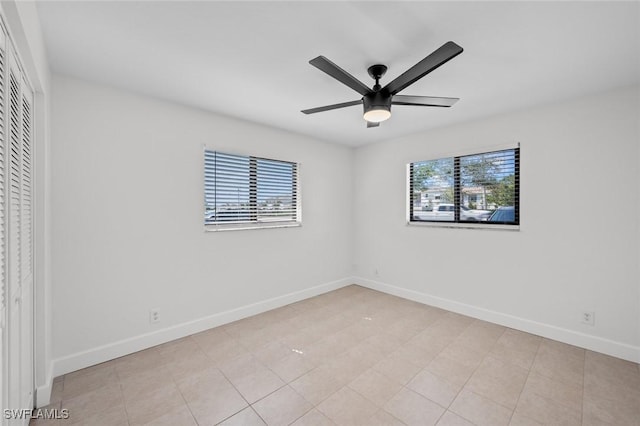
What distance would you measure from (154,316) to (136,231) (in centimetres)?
84

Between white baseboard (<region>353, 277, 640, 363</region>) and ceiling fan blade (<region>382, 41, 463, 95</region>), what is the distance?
9.19 ft

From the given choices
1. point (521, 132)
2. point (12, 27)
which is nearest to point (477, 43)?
point (521, 132)

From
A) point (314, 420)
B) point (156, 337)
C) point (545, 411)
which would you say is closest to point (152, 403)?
point (156, 337)

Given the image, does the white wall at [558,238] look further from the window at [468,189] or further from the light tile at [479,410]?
the light tile at [479,410]

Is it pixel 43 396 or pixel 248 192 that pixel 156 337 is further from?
pixel 248 192

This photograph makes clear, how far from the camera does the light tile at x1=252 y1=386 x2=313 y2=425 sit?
1.72 metres

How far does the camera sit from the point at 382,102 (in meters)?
2.02

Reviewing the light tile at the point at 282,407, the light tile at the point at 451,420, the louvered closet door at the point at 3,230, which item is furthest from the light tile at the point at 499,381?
the louvered closet door at the point at 3,230

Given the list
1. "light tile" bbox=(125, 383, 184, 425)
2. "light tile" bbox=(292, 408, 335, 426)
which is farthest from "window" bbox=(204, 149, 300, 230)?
"light tile" bbox=(292, 408, 335, 426)

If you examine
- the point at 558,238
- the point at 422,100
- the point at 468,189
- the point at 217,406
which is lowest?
the point at 217,406

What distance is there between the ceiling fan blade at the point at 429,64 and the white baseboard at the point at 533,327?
2801mm

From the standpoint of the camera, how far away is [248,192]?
3.39 metres

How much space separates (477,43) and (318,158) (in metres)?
2.60

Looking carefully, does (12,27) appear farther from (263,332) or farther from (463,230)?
(463,230)
